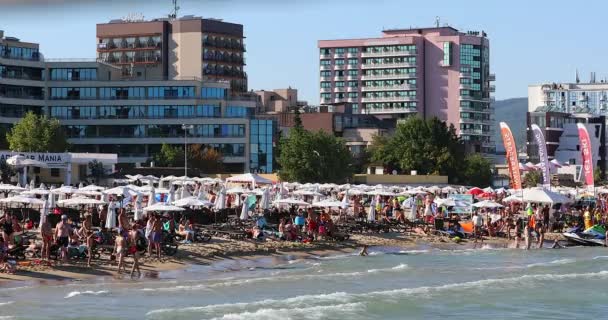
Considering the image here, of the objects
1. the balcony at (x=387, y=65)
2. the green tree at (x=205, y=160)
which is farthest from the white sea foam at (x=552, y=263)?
the balcony at (x=387, y=65)

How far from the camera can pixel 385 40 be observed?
162500 mm

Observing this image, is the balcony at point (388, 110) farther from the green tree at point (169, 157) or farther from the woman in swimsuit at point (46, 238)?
the woman in swimsuit at point (46, 238)

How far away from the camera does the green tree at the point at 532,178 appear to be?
116 meters

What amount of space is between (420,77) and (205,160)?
70.3 metres

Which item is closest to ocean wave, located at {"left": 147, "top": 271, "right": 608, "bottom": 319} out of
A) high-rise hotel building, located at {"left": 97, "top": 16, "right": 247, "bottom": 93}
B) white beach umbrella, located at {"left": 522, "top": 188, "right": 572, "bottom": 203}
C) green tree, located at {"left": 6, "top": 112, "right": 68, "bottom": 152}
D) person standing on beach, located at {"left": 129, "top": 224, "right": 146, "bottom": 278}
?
person standing on beach, located at {"left": 129, "top": 224, "right": 146, "bottom": 278}

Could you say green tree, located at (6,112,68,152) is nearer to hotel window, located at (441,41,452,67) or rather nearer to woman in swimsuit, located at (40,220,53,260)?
woman in swimsuit, located at (40,220,53,260)

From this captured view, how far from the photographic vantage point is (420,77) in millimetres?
160625

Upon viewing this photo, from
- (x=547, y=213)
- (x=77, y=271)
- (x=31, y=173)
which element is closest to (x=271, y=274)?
(x=77, y=271)

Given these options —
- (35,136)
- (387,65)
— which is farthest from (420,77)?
(35,136)

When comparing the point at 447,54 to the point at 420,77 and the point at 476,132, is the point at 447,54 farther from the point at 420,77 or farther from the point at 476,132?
the point at 476,132

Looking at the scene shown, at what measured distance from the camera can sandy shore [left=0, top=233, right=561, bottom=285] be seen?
93.8ft

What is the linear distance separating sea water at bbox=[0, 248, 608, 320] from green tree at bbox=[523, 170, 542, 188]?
253 ft

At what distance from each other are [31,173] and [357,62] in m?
98.1

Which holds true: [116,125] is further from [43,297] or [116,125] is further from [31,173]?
[43,297]
